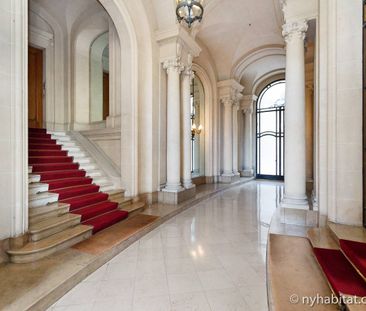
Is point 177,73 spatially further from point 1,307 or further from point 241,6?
point 1,307

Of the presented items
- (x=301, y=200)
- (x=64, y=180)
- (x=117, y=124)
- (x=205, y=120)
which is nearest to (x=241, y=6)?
(x=205, y=120)

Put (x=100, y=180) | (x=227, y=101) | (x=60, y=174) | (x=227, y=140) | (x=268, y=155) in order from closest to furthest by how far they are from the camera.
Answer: (x=60, y=174)
(x=100, y=180)
(x=227, y=101)
(x=227, y=140)
(x=268, y=155)

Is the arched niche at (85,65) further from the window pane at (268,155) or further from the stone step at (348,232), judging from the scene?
the window pane at (268,155)

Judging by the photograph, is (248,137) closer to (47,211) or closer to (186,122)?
(186,122)

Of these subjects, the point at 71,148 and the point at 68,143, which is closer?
the point at 71,148

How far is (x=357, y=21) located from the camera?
316 cm

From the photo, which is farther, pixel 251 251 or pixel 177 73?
pixel 177 73

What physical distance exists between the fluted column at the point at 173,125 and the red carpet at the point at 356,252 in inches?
148

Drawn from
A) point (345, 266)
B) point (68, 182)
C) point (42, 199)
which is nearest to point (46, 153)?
point (68, 182)

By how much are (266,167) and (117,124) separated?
9.91 meters

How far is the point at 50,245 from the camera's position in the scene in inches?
112

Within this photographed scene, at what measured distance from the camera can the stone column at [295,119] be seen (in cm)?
417

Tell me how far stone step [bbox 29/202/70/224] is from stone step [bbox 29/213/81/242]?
0.28 feet

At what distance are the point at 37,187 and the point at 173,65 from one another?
13.7 ft
